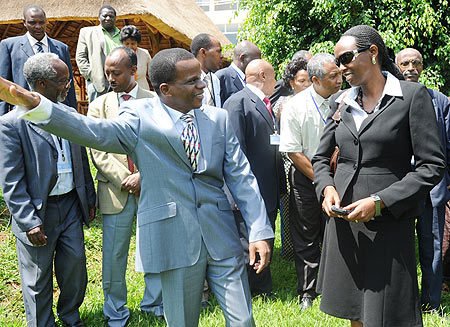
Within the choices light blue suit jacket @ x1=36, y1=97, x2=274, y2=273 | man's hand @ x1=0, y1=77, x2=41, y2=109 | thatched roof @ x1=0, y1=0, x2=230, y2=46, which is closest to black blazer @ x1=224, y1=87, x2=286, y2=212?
light blue suit jacket @ x1=36, y1=97, x2=274, y2=273

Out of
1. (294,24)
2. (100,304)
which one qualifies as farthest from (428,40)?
(100,304)

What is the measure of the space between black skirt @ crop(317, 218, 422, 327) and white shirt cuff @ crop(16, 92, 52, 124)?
6.37ft

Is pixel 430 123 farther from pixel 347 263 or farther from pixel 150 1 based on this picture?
pixel 150 1

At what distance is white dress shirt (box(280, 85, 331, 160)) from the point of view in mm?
5129

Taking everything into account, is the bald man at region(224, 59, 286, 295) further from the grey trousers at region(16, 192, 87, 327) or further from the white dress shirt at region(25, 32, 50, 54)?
the white dress shirt at region(25, 32, 50, 54)

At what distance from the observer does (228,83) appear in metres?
6.53

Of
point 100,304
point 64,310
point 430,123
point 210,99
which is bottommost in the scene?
point 100,304

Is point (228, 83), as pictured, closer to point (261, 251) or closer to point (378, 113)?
point (378, 113)

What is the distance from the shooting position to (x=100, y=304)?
5258 millimetres

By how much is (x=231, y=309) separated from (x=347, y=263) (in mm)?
834

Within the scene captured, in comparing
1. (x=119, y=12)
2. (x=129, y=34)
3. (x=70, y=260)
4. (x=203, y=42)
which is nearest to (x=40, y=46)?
(x=129, y=34)

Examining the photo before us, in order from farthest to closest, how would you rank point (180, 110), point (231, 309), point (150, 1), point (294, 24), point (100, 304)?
1. point (294, 24)
2. point (150, 1)
3. point (100, 304)
4. point (180, 110)
5. point (231, 309)

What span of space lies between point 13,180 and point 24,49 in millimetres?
3053

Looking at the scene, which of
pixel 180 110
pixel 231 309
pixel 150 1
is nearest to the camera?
pixel 231 309
